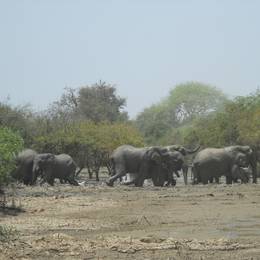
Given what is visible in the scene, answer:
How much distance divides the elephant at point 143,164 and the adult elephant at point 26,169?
425cm

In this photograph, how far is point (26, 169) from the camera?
36.9m

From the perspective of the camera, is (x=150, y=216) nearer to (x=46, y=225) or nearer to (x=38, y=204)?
(x=46, y=225)

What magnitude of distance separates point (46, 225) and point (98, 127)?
37340 mm

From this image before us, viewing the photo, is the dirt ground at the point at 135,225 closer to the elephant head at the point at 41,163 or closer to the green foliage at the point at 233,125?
the elephant head at the point at 41,163

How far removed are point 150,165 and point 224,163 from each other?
4360 mm

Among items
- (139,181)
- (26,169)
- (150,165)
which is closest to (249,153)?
(150,165)

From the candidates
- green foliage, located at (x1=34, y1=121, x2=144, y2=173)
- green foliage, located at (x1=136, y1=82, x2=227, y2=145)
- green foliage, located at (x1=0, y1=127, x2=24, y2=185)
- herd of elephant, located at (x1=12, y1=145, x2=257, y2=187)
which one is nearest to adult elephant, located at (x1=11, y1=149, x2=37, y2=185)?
herd of elephant, located at (x1=12, y1=145, x2=257, y2=187)

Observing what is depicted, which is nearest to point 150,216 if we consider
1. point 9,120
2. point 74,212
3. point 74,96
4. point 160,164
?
point 74,212

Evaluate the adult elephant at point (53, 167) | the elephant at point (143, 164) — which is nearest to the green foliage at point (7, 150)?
the elephant at point (143, 164)

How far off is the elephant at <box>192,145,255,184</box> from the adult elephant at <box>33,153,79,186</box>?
656 centimetres

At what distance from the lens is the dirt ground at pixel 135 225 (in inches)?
471

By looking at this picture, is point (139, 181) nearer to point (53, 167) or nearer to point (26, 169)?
point (53, 167)

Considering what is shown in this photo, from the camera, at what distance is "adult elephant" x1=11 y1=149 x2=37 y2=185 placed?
3641 cm

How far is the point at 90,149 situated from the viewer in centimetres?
4931
